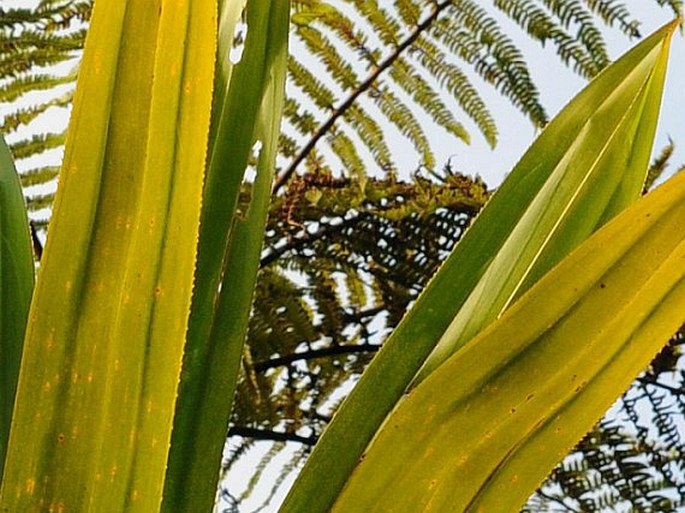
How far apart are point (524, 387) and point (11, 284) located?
30cm

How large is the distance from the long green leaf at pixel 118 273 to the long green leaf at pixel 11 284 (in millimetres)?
127

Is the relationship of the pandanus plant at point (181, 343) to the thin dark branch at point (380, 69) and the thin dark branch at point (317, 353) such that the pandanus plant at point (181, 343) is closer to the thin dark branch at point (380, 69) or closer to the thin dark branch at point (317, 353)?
the thin dark branch at point (317, 353)

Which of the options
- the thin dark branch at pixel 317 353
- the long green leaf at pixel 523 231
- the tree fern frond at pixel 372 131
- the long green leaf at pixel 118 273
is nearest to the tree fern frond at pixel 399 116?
the tree fern frond at pixel 372 131

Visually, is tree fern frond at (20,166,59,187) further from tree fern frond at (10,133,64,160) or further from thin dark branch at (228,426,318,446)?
thin dark branch at (228,426,318,446)

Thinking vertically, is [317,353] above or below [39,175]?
below

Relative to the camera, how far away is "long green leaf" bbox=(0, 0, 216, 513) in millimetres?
354

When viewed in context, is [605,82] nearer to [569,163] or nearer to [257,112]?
[569,163]

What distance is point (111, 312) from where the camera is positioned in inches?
14.8

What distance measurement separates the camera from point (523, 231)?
51 centimetres

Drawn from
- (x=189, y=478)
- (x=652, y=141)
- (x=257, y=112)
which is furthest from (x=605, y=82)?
(x=189, y=478)

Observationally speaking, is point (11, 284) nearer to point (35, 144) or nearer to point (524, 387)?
point (524, 387)

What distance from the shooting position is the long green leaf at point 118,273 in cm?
35

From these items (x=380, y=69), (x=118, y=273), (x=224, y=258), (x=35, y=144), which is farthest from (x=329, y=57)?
(x=118, y=273)

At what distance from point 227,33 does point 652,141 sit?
0.29 m
